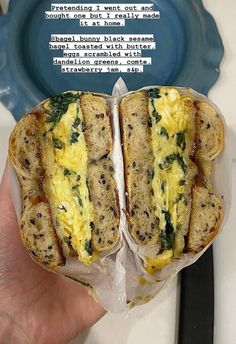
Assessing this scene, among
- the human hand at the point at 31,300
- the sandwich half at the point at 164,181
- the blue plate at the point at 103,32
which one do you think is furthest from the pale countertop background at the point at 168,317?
the blue plate at the point at 103,32

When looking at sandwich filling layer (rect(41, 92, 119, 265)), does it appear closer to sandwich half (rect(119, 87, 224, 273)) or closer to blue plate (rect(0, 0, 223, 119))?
sandwich half (rect(119, 87, 224, 273))

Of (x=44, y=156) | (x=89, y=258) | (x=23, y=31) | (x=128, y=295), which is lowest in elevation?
(x=128, y=295)

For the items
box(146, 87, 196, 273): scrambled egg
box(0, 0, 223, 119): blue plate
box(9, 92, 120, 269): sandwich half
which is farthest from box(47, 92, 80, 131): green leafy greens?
box(0, 0, 223, 119): blue plate

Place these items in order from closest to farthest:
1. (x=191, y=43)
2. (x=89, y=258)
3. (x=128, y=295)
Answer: (x=89, y=258) → (x=128, y=295) → (x=191, y=43)

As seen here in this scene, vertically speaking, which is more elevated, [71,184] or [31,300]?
[71,184]

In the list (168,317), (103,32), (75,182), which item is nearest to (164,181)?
(75,182)

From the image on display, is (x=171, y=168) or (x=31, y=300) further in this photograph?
(x=31, y=300)

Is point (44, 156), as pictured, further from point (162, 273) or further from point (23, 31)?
point (23, 31)

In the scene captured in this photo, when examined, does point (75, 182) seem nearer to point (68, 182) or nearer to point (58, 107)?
point (68, 182)

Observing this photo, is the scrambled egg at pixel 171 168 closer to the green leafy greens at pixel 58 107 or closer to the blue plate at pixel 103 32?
the green leafy greens at pixel 58 107

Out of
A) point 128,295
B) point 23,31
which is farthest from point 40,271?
point 23,31
